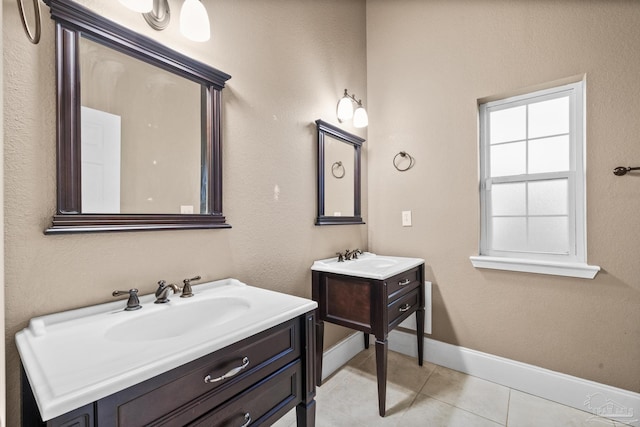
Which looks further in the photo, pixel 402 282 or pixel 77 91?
pixel 402 282

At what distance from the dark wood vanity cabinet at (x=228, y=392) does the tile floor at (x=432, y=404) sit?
0.67 meters

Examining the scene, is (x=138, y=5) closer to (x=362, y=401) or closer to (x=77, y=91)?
(x=77, y=91)

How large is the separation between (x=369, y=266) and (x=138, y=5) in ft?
5.88

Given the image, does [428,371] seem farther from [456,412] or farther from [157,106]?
[157,106]

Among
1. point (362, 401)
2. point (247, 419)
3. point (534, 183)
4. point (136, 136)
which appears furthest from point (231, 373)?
point (534, 183)

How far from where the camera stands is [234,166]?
1441 mm

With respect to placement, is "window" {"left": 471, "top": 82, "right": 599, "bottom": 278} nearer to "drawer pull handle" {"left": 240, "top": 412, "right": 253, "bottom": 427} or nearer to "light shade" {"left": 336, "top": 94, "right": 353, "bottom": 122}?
"light shade" {"left": 336, "top": 94, "right": 353, "bottom": 122}

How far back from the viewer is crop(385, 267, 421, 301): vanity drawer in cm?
168

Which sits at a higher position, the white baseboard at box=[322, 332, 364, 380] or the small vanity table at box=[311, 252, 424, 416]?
the small vanity table at box=[311, 252, 424, 416]

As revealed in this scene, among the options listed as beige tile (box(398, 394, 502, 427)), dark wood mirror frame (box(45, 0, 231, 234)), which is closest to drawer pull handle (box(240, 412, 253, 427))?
dark wood mirror frame (box(45, 0, 231, 234))

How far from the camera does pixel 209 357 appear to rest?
770mm

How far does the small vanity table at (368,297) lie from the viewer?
1.61 metres

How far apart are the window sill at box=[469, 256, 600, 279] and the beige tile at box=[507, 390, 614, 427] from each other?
766 millimetres

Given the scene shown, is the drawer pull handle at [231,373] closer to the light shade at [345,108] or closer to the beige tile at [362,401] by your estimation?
the beige tile at [362,401]
